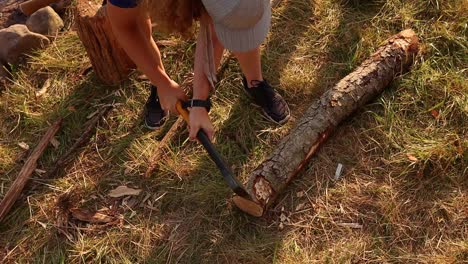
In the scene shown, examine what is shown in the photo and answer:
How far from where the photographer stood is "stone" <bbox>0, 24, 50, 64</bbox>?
11.3ft

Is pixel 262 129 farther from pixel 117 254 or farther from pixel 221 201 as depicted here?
pixel 117 254

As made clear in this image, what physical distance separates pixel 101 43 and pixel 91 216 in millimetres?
1082

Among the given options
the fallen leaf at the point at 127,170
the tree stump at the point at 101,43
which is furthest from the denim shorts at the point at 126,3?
the fallen leaf at the point at 127,170

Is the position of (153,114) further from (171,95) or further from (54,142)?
(171,95)

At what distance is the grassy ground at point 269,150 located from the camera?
7.95ft

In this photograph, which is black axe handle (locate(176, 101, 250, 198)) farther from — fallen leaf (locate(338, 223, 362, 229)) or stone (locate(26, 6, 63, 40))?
stone (locate(26, 6, 63, 40))

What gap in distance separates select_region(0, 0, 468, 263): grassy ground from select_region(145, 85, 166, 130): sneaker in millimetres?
60

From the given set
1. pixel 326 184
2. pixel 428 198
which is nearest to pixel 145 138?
pixel 326 184

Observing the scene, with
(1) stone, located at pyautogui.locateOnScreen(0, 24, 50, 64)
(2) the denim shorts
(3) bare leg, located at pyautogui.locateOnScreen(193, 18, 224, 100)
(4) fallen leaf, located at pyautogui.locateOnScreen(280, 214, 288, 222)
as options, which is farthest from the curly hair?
(1) stone, located at pyautogui.locateOnScreen(0, 24, 50, 64)

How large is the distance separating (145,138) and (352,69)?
1.37 metres

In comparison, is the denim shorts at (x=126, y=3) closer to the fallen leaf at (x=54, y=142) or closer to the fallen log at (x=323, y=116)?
the fallen log at (x=323, y=116)

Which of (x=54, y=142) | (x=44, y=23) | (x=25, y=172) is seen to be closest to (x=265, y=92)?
(x=54, y=142)

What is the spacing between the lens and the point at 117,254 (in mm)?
2504

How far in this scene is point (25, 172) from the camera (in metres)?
2.86
